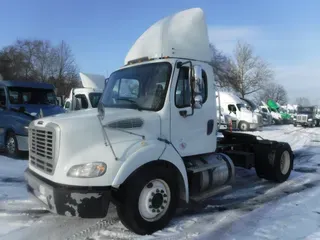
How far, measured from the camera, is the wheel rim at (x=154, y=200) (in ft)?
13.3

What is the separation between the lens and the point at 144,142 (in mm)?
4102

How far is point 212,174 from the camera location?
17.1 ft

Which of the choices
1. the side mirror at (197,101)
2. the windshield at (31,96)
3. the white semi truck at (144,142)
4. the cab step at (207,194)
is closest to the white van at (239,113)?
the windshield at (31,96)

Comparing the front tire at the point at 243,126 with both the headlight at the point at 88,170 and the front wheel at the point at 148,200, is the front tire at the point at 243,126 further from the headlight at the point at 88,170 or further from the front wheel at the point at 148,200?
the headlight at the point at 88,170

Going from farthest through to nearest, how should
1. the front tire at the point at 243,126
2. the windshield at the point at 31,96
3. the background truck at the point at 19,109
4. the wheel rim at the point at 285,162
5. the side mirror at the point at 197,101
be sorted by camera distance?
the front tire at the point at 243,126 < the windshield at the point at 31,96 < the background truck at the point at 19,109 < the wheel rim at the point at 285,162 < the side mirror at the point at 197,101

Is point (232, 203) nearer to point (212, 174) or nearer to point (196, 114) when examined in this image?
point (212, 174)

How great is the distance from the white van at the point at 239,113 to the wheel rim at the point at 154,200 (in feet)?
69.7

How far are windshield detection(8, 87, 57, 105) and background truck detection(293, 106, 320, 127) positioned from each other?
29144 mm

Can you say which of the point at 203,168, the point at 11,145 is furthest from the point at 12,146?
the point at 203,168

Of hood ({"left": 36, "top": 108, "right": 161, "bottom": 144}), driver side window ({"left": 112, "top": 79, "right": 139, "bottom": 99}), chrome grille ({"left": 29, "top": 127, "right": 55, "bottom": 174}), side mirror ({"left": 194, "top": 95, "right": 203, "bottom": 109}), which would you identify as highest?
driver side window ({"left": 112, "top": 79, "right": 139, "bottom": 99})

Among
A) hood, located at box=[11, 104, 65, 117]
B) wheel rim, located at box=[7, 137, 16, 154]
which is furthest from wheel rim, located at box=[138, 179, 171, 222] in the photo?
wheel rim, located at box=[7, 137, 16, 154]

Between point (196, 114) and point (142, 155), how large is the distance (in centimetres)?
149

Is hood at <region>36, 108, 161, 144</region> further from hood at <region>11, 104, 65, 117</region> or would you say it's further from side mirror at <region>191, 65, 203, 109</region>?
hood at <region>11, 104, 65, 117</region>

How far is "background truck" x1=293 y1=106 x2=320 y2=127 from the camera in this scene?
32438 millimetres
